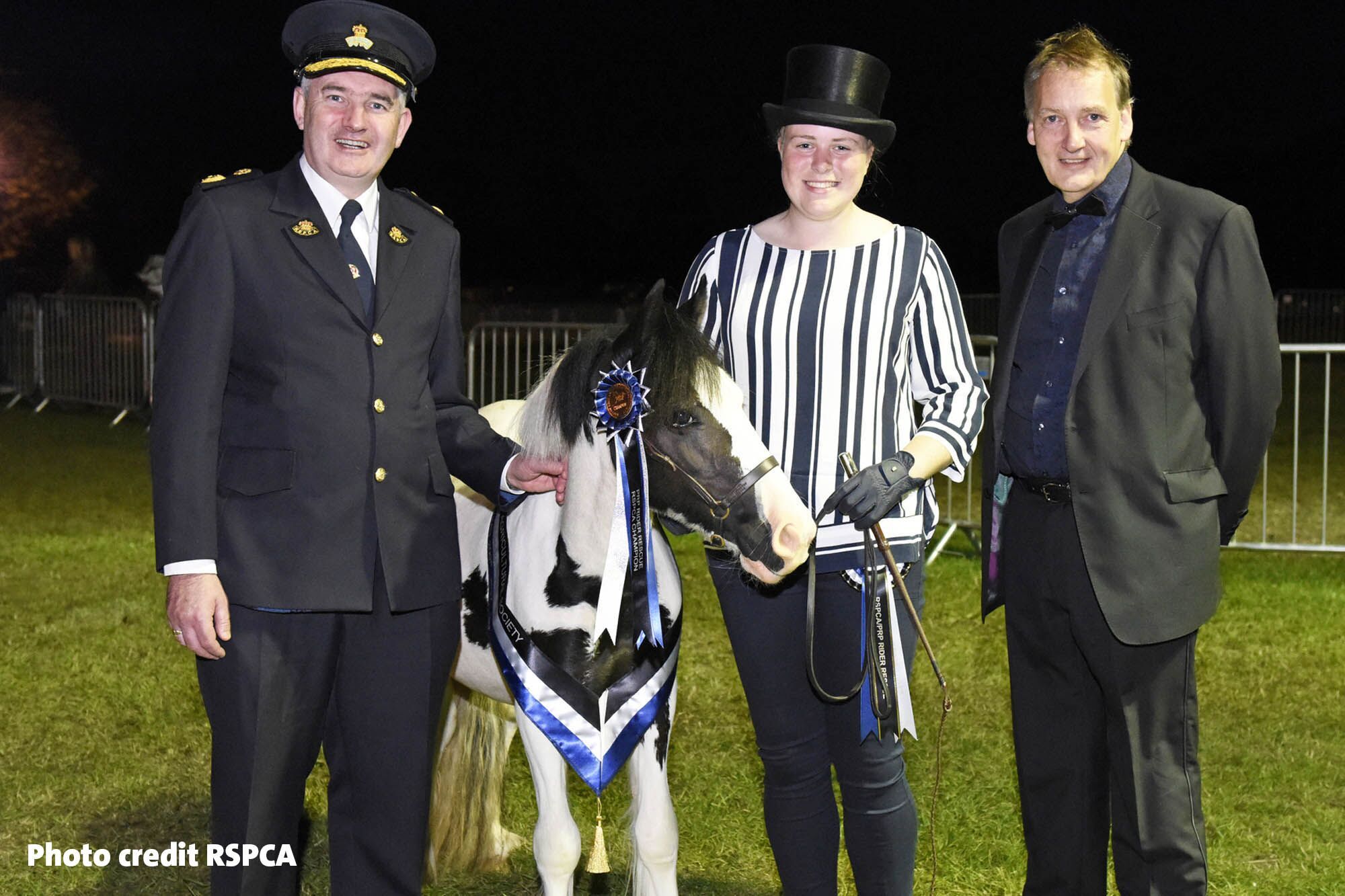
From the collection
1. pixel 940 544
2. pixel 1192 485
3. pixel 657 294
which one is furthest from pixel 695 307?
pixel 940 544

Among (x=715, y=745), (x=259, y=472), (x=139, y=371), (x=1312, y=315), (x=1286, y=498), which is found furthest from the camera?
(x=1312, y=315)

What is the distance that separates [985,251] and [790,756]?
1156 inches

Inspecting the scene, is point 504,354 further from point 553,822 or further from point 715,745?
point 553,822

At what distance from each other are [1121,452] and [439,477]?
4.70ft

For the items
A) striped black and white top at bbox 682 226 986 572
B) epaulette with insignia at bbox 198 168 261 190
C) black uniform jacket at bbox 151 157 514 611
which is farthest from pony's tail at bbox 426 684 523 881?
epaulette with insignia at bbox 198 168 261 190

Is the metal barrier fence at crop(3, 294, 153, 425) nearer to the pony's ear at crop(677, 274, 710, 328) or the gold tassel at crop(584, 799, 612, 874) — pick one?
the gold tassel at crop(584, 799, 612, 874)

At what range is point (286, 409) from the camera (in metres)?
2.35

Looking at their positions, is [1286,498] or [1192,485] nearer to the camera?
[1192,485]

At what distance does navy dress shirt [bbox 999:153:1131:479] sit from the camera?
2.72 m

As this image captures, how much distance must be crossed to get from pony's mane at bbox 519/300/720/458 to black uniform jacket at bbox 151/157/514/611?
357 mm

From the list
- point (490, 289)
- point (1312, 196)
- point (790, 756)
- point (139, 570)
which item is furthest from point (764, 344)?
point (1312, 196)

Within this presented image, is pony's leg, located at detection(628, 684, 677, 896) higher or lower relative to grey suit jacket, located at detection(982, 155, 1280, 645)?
lower

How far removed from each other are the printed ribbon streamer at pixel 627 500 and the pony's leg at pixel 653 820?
0.34 m

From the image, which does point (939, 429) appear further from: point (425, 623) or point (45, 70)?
point (45, 70)
